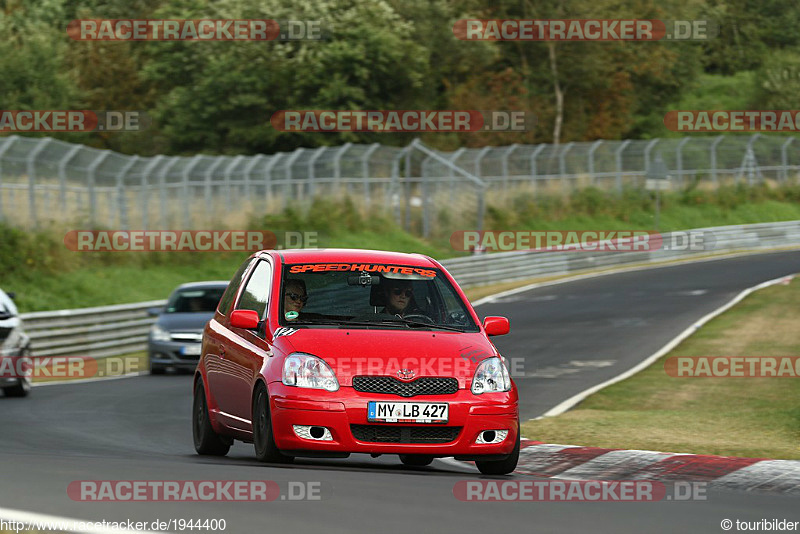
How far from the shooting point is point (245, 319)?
32.0 feet

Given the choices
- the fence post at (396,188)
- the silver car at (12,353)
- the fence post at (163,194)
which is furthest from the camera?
the fence post at (396,188)

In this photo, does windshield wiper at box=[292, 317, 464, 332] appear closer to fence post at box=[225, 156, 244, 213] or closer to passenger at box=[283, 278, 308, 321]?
passenger at box=[283, 278, 308, 321]

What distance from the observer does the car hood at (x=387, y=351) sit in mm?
9047

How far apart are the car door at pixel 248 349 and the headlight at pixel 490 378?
135cm

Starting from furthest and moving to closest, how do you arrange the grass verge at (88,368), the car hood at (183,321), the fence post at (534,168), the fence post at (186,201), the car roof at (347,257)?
1. the fence post at (534,168)
2. the fence post at (186,201)
3. the grass verge at (88,368)
4. the car hood at (183,321)
5. the car roof at (347,257)

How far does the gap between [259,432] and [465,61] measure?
197 ft

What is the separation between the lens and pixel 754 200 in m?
58.1

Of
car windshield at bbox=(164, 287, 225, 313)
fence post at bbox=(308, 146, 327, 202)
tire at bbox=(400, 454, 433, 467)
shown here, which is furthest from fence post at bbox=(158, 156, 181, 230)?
tire at bbox=(400, 454, 433, 467)

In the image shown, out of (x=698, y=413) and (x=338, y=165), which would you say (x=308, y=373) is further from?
(x=338, y=165)

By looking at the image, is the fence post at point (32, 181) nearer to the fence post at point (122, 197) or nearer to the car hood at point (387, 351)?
the fence post at point (122, 197)

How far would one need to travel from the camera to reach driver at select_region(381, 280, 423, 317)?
10.1 meters

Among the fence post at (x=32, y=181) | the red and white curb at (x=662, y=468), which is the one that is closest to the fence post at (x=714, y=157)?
the fence post at (x=32, y=181)

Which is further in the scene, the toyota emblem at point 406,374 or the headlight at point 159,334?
the headlight at point 159,334

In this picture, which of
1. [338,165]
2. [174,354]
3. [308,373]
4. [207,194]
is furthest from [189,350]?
[338,165]
